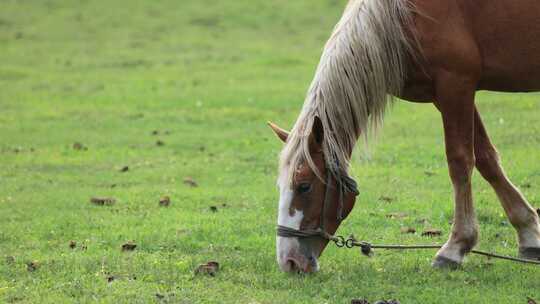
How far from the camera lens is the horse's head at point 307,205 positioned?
6227 millimetres

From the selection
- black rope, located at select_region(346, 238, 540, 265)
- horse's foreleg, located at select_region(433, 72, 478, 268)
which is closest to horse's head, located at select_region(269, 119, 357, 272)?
black rope, located at select_region(346, 238, 540, 265)

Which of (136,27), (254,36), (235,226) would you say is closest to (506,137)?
(235,226)

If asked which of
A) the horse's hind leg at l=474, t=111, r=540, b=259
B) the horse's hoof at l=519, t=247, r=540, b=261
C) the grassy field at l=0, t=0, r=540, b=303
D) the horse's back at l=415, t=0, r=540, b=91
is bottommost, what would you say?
the grassy field at l=0, t=0, r=540, b=303

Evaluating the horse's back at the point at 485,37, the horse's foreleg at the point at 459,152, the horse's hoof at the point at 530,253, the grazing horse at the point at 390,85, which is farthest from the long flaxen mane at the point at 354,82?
the horse's hoof at the point at 530,253

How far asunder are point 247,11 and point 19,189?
19593 millimetres

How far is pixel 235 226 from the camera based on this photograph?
8148 mm

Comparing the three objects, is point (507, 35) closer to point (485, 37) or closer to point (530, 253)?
point (485, 37)

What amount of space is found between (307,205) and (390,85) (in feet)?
3.47

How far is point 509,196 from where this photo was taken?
7.00 meters

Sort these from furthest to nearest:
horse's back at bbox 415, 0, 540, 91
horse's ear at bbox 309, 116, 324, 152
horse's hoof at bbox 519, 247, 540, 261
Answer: horse's hoof at bbox 519, 247, 540, 261 < horse's back at bbox 415, 0, 540, 91 < horse's ear at bbox 309, 116, 324, 152

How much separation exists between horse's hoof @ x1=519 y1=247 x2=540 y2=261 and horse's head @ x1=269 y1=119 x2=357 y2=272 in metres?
1.54

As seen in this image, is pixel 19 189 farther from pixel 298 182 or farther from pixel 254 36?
pixel 254 36

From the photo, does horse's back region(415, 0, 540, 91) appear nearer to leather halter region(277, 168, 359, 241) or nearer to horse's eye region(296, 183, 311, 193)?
leather halter region(277, 168, 359, 241)

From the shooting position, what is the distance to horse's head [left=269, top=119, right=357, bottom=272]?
623cm
